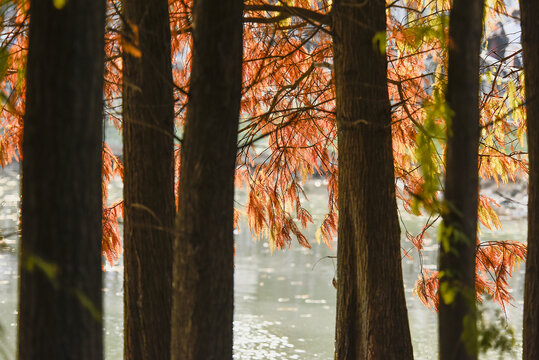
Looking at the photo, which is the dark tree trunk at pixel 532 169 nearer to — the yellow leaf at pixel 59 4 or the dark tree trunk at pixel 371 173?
the dark tree trunk at pixel 371 173

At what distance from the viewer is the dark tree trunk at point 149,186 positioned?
372cm

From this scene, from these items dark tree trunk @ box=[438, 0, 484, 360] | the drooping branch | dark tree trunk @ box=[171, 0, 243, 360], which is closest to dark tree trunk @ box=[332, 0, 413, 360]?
the drooping branch

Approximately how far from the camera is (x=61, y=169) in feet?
6.77

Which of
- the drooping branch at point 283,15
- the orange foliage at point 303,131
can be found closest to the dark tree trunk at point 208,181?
the drooping branch at point 283,15

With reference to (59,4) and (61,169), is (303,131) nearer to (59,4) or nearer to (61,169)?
(61,169)

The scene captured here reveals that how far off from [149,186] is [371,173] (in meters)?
1.26

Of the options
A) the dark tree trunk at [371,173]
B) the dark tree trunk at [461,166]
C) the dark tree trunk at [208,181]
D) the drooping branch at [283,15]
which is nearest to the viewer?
the dark tree trunk at [461,166]

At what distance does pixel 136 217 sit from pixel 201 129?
1293mm

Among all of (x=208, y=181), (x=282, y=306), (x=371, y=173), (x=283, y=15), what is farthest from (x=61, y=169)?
(x=282, y=306)

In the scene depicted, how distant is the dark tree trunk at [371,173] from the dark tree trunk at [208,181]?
1.32 m

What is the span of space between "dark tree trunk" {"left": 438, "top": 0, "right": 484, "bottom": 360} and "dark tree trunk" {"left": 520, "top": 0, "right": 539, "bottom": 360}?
1.52 m

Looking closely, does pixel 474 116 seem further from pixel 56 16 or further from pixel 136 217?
pixel 136 217

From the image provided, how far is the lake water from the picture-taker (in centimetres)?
905

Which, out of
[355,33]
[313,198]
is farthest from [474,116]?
[313,198]
